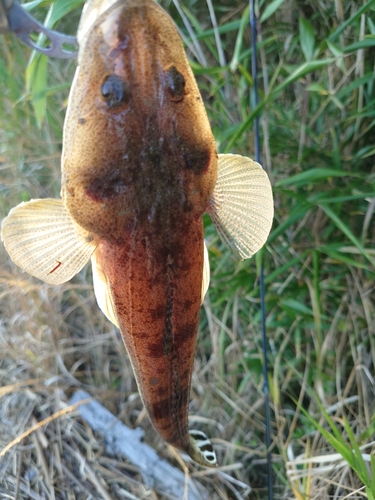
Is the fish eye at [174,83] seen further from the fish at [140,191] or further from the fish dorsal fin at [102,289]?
the fish dorsal fin at [102,289]

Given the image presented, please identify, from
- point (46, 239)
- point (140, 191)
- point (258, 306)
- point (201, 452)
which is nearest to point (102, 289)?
point (46, 239)

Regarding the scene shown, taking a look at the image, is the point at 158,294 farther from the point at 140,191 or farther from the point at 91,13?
the point at 91,13

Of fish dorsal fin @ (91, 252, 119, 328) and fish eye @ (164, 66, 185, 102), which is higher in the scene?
fish eye @ (164, 66, 185, 102)

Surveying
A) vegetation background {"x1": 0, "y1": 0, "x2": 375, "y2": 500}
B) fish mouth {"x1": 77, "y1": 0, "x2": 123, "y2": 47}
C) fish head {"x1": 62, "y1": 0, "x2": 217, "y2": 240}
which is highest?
fish mouth {"x1": 77, "y1": 0, "x2": 123, "y2": 47}

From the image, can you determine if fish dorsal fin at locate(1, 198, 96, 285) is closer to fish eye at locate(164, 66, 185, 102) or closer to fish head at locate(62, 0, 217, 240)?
fish head at locate(62, 0, 217, 240)

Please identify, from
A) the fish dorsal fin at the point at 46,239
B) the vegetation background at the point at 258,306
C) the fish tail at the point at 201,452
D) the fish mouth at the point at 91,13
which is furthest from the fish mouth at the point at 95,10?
the fish tail at the point at 201,452

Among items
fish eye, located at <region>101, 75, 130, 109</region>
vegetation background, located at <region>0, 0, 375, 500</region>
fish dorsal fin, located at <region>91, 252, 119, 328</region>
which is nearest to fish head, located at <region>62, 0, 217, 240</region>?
fish eye, located at <region>101, 75, 130, 109</region>

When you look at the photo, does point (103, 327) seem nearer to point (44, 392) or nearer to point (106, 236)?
point (44, 392)

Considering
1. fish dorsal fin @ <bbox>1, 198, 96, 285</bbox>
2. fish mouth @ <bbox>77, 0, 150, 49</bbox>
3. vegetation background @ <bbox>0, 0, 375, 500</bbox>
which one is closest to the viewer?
fish mouth @ <bbox>77, 0, 150, 49</bbox>
